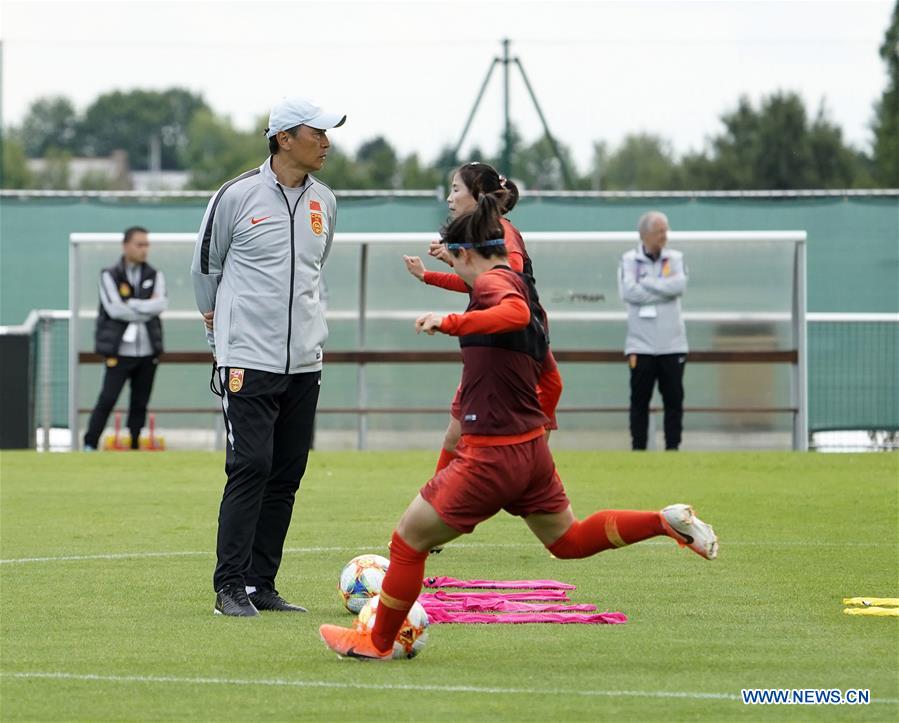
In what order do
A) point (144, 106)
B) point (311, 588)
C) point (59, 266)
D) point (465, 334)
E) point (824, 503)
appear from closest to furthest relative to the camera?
point (465, 334), point (311, 588), point (824, 503), point (59, 266), point (144, 106)

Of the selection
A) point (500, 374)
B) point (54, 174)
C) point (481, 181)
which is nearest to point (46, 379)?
point (481, 181)

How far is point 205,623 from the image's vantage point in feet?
24.8

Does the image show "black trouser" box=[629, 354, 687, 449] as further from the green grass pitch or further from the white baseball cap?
the white baseball cap

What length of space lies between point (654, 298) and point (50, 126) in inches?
6861

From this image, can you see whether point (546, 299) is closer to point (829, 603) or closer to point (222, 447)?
point (222, 447)

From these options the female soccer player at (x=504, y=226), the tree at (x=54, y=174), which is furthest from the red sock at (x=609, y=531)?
the tree at (x=54, y=174)

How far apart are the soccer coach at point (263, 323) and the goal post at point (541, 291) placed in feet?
37.9

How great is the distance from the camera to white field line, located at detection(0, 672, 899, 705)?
5.87 metres

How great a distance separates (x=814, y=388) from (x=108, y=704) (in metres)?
15.6

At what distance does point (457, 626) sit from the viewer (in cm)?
745

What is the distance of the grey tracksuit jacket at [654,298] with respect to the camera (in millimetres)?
17094

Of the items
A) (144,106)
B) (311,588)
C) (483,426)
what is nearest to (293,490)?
(311,588)

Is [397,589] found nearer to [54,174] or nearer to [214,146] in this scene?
[54,174]

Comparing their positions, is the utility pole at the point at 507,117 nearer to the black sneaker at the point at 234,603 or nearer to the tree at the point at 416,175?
the black sneaker at the point at 234,603
